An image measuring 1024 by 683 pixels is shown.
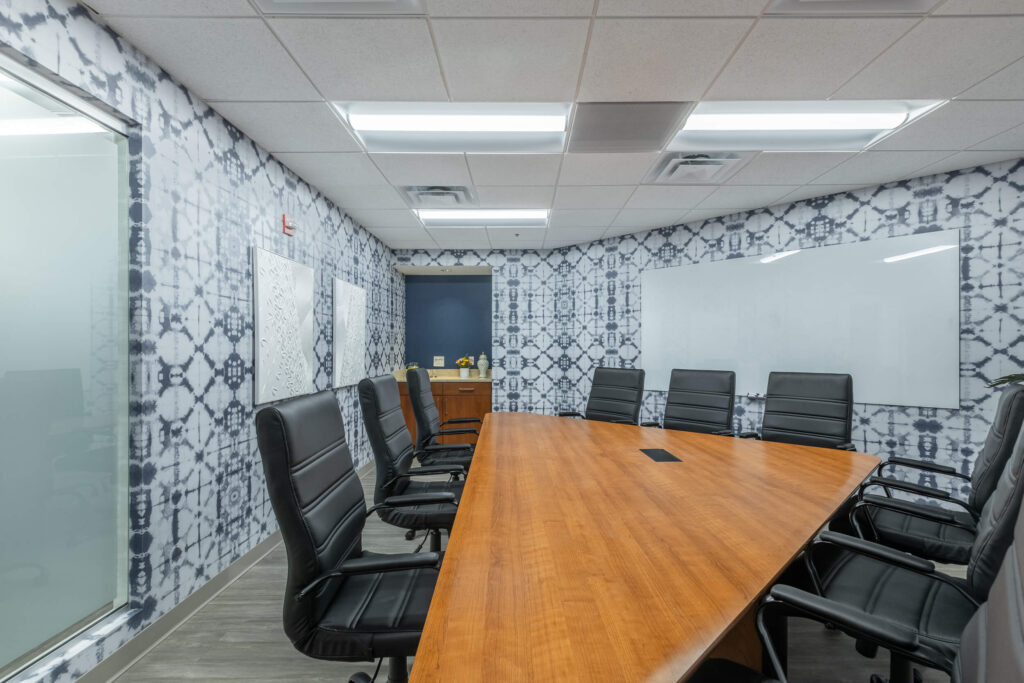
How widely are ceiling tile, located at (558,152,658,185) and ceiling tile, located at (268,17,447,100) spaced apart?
1.12 meters

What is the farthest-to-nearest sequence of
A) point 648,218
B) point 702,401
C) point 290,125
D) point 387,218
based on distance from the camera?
point 648,218 < point 387,218 < point 702,401 < point 290,125

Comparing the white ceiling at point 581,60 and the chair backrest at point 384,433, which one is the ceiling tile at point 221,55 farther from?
the chair backrest at point 384,433

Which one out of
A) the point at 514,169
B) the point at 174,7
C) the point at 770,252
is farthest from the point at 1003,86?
the point at 174,7

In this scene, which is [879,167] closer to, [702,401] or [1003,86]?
[1003,86]

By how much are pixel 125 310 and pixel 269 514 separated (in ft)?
5.20

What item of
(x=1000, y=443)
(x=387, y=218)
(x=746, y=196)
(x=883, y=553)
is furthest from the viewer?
(x=387, y=218)

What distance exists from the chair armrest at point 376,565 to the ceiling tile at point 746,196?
3.52 m

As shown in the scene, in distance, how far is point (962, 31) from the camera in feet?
5.71

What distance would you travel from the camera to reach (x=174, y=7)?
1615 millimetres

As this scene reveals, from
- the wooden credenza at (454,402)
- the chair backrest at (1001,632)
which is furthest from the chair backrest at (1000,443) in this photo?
the wooden credenza at (454,402)

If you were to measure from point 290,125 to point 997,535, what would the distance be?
3353mm

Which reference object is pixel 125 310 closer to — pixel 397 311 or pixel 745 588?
pixel 745 588

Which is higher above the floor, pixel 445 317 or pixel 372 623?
pixel 445 317

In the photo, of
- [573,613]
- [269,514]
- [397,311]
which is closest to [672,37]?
[573,613]
